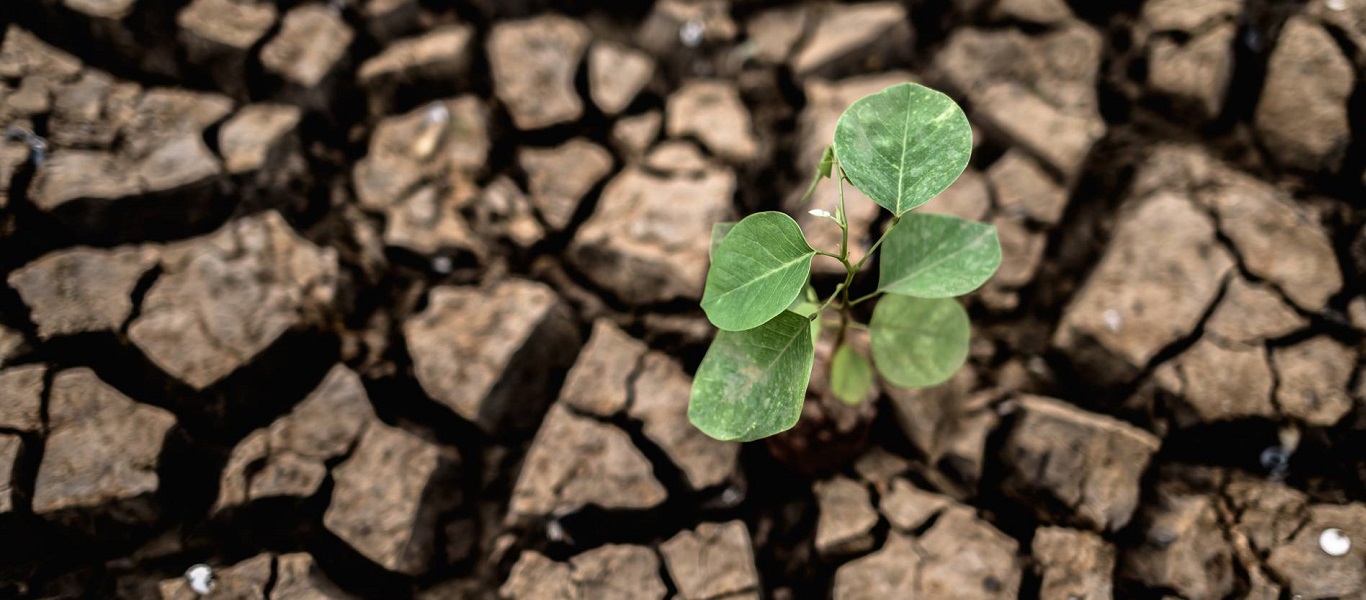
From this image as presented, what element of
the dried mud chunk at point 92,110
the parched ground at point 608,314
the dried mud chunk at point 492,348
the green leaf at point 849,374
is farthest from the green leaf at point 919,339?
the dried mud chunk at point 92,110

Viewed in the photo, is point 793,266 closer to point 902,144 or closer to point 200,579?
point 902,144

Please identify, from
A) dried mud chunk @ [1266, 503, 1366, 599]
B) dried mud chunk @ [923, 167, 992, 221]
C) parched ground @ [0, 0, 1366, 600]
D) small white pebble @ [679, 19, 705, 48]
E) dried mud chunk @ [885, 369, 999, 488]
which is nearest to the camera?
dried mud chunk @ [1266, 503, 1366, 599]

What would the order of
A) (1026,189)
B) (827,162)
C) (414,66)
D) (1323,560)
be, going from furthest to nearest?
1. (414,66)
2. (1026,189)
3. (1323,560)
4. (827,162)

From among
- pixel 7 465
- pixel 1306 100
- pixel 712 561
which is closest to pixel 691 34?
pixel 712 561

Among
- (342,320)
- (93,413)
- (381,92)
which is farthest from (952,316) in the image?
(93,413)

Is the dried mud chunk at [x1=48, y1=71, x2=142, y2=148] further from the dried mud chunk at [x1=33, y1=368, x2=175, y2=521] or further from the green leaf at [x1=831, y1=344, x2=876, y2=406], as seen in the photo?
the green leaf at [x1=831, y1=344, x2=876, y2=406]

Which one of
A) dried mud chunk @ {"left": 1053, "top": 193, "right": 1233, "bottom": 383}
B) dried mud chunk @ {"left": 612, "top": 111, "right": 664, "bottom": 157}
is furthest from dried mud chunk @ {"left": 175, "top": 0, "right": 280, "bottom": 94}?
dried mud chunk @ {"left": 1053, "top": 193, "right": 1233, "bottom": 383}
